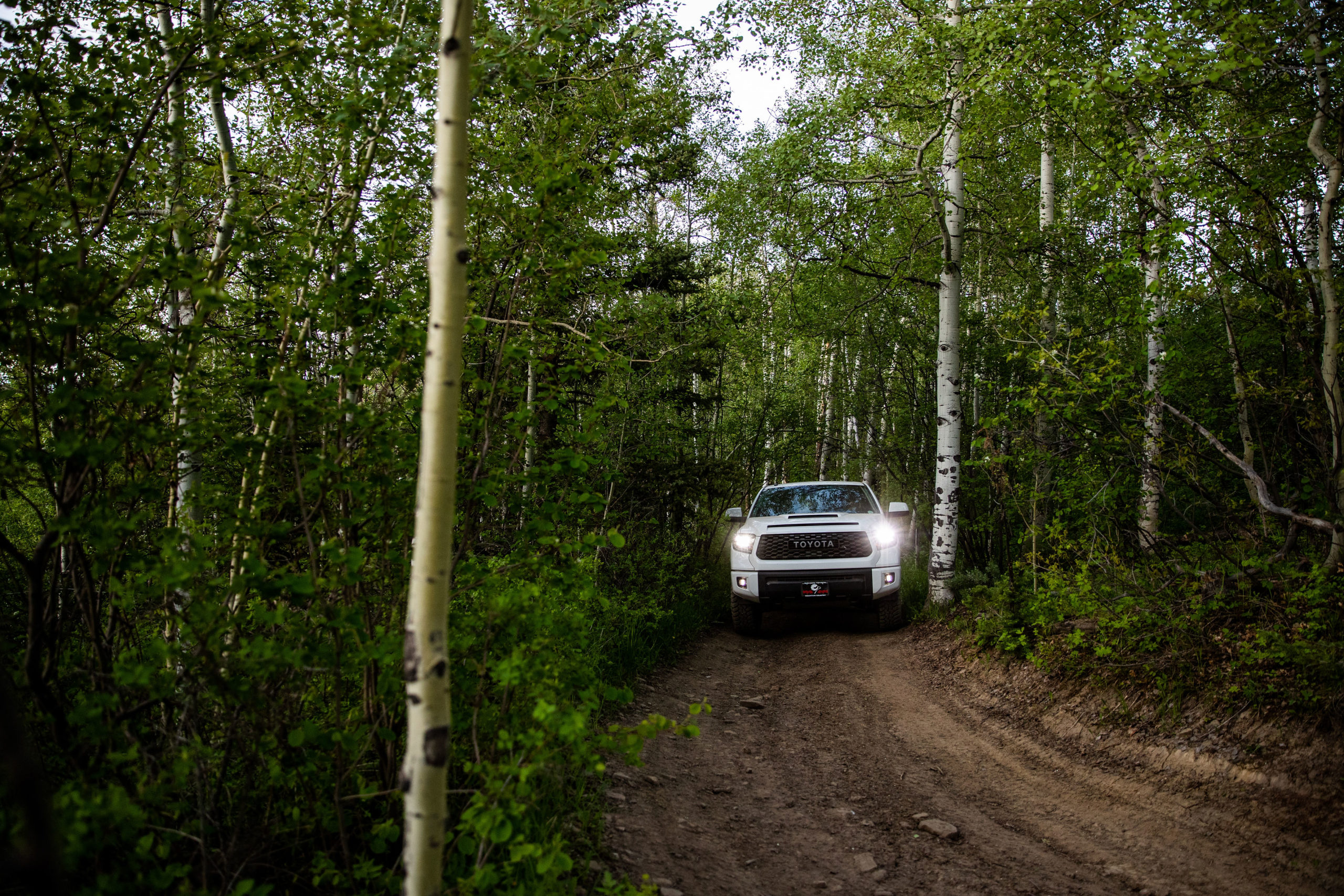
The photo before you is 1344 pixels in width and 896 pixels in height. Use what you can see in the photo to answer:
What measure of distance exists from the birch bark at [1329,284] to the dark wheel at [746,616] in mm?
5417

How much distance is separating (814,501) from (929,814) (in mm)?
5444

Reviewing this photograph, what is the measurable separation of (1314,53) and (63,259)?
280 inches

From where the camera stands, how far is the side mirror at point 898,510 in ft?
27.3

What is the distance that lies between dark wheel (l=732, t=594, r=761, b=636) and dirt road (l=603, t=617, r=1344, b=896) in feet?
8.10

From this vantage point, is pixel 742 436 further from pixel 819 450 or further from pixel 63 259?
pixel 63 259

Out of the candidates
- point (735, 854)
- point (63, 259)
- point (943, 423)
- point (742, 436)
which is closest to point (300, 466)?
point (63, 259)

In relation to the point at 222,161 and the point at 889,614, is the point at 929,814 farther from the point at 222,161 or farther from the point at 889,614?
the point at 222,161

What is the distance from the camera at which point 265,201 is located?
3.81 m

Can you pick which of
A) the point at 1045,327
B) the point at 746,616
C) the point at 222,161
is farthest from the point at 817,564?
the point at 222,161

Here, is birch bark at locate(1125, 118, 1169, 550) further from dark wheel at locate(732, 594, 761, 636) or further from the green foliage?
dark wheel at locate(732, 594, 761, 636)

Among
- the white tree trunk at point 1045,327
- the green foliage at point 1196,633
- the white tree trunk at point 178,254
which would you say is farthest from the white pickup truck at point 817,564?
the white tree trunk at point 178,254

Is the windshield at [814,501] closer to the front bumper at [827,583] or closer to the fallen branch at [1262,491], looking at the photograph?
the front bumper at [827,583]

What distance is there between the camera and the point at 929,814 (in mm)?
4000

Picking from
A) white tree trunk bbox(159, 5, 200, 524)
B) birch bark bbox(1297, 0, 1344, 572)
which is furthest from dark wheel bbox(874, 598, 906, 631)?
white tree trunk bbox(159, 5, 200, 524)
